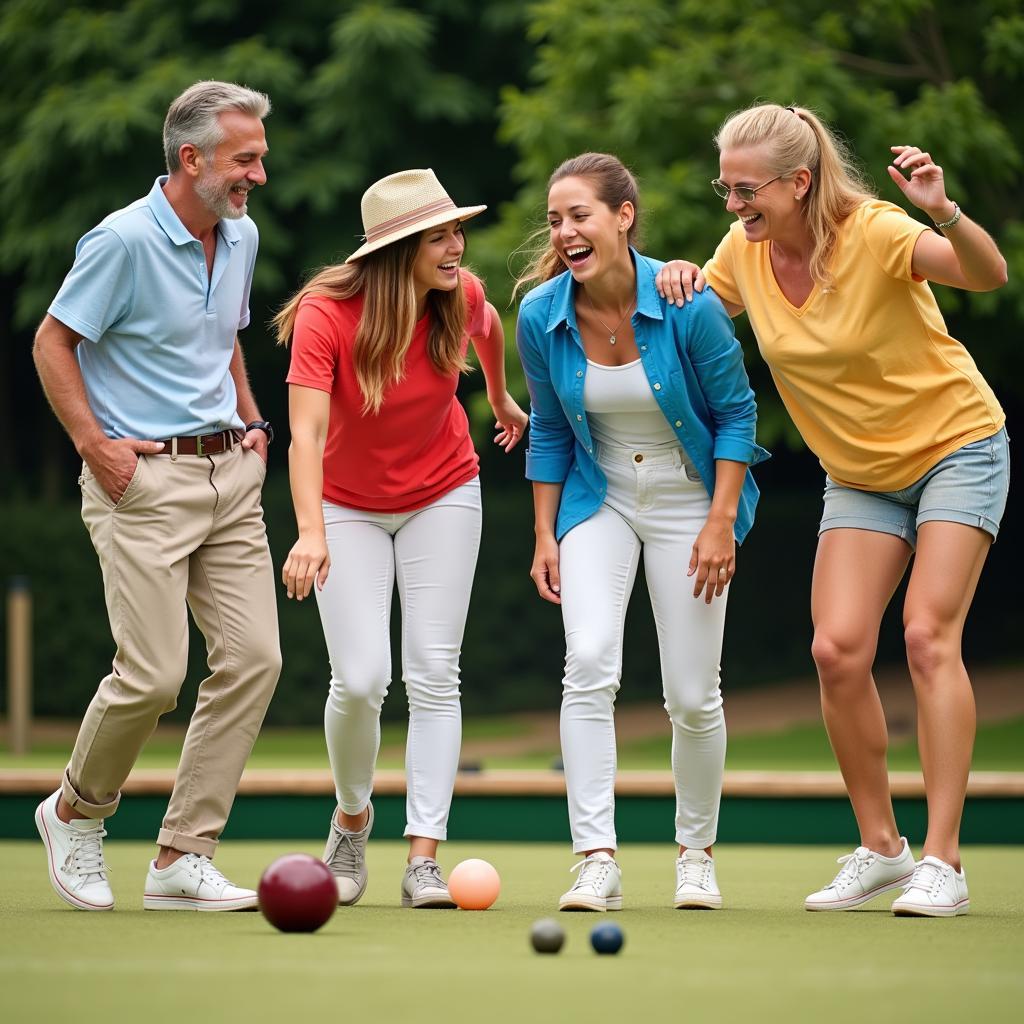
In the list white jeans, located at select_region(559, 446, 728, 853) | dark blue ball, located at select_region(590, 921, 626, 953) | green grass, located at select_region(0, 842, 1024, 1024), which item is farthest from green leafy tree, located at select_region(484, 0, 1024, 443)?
dark blue ball, located at select_region(590, 921, 626, 953)

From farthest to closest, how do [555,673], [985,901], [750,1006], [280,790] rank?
[555,673]
[280,790]
[985,901]
[750,1006]

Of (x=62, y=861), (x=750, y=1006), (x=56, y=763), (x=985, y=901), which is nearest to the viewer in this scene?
(x=750, y=1006)

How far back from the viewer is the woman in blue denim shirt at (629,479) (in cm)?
439

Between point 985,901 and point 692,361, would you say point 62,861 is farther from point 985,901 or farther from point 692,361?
point 985,901

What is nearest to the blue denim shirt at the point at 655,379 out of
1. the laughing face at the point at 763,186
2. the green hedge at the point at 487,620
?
the laughing face at the point at 763,186

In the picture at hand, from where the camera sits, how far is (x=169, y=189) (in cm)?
446

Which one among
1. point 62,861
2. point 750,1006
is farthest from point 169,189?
point 750,1006

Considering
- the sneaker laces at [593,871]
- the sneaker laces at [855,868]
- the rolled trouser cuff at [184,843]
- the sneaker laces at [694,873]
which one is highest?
the sneaker laces at [593,871]

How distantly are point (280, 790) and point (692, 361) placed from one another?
3217 mm

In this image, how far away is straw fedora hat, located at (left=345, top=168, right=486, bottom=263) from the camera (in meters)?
4.54

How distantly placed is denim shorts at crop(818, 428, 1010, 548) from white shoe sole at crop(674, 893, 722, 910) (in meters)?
0.96

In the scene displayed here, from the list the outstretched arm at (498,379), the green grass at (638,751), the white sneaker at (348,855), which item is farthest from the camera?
the green grass at (638,751)

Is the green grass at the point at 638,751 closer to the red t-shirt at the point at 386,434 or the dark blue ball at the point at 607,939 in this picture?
the red t-shirt at the point at 386,434

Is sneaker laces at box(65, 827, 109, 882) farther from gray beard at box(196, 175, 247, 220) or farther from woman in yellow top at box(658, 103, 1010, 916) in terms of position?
woman in yellow top at box(658, 103, 1010, 916)
